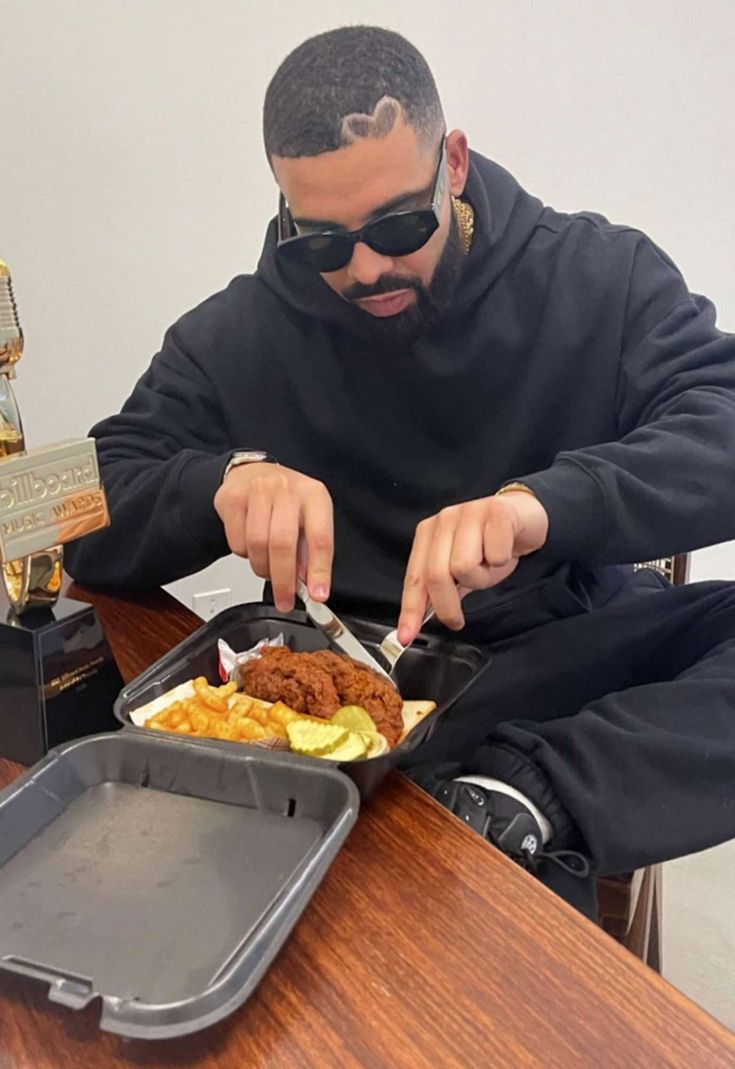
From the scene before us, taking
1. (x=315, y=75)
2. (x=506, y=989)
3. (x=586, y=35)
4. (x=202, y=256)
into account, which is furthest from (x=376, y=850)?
(x=586, y=35)

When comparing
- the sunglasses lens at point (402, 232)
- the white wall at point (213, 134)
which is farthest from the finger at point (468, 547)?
the white wall at point (213, 134)

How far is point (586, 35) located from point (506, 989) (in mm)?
1742

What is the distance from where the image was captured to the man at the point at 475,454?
69cm

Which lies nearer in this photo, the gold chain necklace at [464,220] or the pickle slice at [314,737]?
the pickle slice at [314,737]

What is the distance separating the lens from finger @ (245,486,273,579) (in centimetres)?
80

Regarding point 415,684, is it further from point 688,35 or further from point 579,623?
point 688,35

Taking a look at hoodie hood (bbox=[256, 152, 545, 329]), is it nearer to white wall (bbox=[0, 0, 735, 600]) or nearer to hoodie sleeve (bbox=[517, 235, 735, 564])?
hoodie sleeve (bbox=[517, 235, 735, 564])

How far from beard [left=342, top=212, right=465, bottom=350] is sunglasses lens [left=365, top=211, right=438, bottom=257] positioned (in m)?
0.07

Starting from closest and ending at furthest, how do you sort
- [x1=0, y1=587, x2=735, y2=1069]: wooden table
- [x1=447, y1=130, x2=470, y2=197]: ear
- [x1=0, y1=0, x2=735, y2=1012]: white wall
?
[x1=0, y1=587, x2=735, y2=1069]: wooden table → [x1=447, y1=130, x2=470, y2=197]: ear → [x1=0, y1=0, x2=735, y2=1012]: white wall

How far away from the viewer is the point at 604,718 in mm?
718

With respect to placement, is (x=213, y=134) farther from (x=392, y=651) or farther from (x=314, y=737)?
(x=314, y=737)

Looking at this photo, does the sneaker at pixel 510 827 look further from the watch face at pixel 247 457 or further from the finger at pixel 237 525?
the watch face at pixel 247 457

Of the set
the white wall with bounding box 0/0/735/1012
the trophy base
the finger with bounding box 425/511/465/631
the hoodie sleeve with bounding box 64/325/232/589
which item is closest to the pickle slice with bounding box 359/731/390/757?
the finger with bounding box 425/511/465/631

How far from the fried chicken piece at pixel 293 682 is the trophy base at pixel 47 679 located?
12 cm
